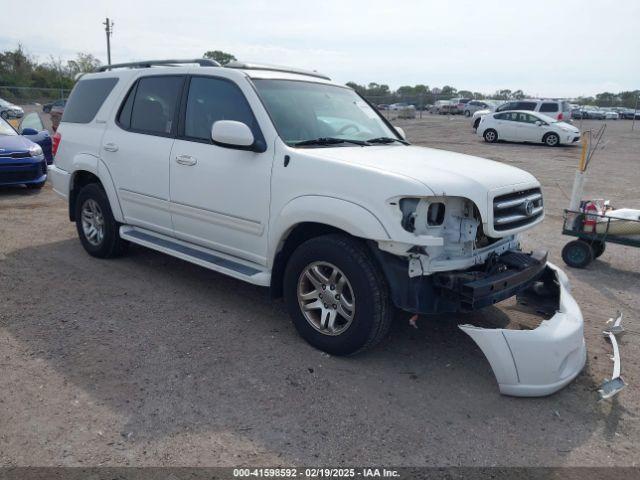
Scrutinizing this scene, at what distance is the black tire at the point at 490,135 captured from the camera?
24.7m

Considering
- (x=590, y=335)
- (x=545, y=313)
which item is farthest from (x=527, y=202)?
(x=590, y=335)

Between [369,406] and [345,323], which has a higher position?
[345,323]

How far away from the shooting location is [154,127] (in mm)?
5207

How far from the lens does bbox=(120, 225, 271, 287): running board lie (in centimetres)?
431

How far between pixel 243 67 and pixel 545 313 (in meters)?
3.24

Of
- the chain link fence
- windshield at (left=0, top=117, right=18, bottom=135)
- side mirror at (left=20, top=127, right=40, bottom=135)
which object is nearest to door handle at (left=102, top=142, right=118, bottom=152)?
windshield at (left=0, top=117, right=18, bottom=135)

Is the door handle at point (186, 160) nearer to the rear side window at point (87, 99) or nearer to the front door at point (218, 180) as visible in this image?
the front door at point (218, 180)

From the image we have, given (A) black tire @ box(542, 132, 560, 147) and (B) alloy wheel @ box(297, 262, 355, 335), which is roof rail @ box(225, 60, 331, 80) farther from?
(A) black tire @ box(542, 132, 560, 147)

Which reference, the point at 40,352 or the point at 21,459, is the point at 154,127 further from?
the point at 21,459

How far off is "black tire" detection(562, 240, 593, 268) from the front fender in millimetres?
3850

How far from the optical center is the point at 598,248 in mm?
6586

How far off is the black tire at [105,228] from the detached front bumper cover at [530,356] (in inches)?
156

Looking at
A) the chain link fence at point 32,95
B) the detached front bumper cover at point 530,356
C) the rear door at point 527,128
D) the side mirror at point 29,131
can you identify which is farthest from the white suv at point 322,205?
the chain link fence at point 32,95

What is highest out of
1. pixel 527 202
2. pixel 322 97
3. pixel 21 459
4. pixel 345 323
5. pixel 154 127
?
pixel 322 97
